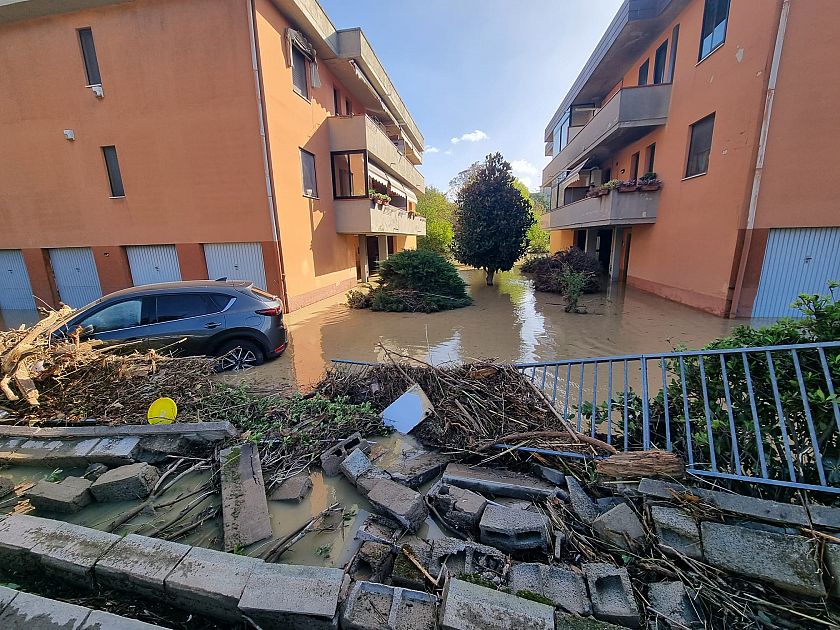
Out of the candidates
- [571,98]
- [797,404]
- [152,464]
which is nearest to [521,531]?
[797,404]

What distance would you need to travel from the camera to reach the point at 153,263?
1192cm

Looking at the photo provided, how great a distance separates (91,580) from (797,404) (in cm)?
454

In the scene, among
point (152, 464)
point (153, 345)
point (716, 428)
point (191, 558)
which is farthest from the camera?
point (153, 345)

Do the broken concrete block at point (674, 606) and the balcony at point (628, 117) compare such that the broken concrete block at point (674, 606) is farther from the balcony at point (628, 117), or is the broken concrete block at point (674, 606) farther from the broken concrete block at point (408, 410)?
the balcony at point (628, 117)

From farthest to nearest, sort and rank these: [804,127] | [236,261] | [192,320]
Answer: [236,261]
[804,127]
[192,320]

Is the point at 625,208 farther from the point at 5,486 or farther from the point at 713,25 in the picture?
the point at 5,486

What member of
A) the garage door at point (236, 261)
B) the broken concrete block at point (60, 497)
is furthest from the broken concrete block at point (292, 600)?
the garage door at point (236, 261)

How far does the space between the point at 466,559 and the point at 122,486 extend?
287 centimetres

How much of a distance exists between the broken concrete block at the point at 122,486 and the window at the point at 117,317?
3.59 metres

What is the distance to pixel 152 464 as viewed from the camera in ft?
10.9

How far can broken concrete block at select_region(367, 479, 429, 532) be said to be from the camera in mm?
2414

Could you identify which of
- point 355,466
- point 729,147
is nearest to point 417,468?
point 355,466

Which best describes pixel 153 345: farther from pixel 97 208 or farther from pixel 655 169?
pixel 655 169

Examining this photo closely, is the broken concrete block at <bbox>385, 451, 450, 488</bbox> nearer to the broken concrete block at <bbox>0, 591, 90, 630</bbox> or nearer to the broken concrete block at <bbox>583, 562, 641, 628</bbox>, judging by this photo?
the broken concrete block at <bbox>583, 562, 641, 628</bbox>
